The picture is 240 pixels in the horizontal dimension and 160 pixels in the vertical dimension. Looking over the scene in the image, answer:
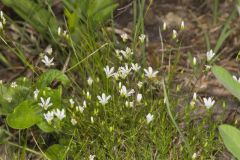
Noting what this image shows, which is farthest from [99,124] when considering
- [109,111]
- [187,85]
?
[187,85]

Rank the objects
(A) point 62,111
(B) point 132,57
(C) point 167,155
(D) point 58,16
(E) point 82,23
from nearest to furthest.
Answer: (A) point 62,111 < (C) point 167,155 < (B) point 132,57 < (E) point 82,23 < (D) point 58,16

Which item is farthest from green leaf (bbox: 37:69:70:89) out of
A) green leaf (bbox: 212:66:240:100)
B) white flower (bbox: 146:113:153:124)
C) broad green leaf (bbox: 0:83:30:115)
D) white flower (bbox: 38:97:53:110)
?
green leaf (bbox: 212:66:240:100)

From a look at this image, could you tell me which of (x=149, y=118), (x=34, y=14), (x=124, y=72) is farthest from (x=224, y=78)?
(x=34, y=14)

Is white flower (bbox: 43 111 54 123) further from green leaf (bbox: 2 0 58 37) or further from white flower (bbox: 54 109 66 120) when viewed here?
green leaf (bbox: 2 0 58 37)

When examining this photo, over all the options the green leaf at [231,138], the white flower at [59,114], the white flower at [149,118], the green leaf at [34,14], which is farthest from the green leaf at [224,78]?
the green leaf at [34,14]

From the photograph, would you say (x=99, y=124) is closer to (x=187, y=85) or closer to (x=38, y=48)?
(x=187, y=85)

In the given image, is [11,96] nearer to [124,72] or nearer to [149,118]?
[124,72]
